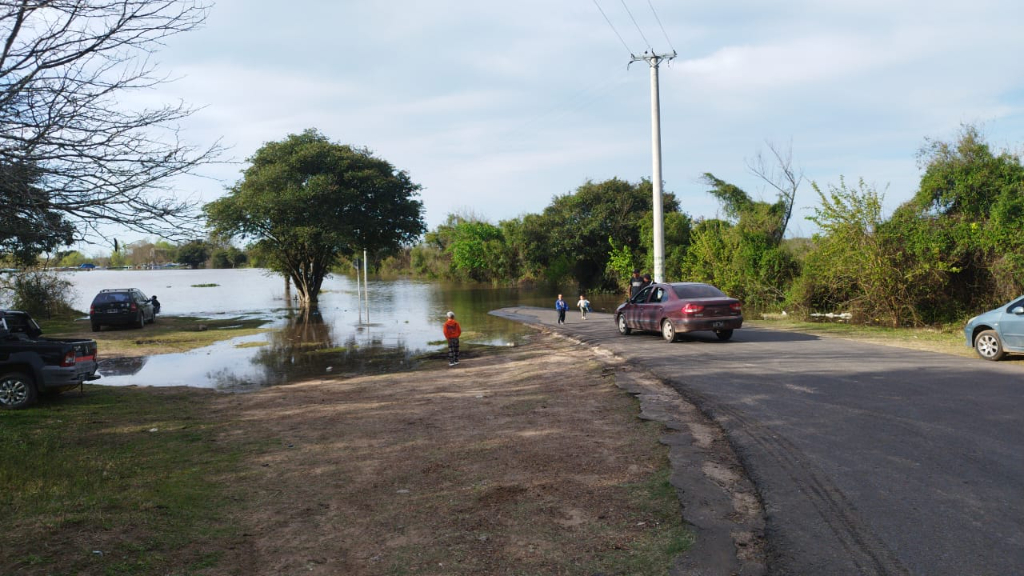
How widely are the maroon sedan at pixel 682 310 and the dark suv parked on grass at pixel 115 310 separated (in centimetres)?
2228

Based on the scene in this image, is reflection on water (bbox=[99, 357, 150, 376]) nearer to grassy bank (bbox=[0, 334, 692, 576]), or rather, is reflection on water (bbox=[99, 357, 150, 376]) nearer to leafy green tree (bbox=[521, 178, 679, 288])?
grassy bank (bbox=[0, 334, 692, 576])

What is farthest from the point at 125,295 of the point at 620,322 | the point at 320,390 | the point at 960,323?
the point at 960,323

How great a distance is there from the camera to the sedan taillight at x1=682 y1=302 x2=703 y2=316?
16.0m

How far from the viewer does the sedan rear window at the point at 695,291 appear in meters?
16.9

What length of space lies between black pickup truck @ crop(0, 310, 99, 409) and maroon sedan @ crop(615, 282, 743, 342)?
12.9 m

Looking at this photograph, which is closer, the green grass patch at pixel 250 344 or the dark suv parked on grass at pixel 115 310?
the green grass patch at pixel 250 344

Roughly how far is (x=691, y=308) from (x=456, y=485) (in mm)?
11135

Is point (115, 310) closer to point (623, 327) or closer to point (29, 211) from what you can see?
point (623, 327)

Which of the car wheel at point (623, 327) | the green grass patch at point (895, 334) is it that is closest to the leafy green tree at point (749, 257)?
the green grass patch at point (895, 334)

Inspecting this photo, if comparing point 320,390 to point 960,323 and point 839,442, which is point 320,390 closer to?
point 839,442

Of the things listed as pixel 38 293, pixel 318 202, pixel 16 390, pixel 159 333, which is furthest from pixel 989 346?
pixel 38 293

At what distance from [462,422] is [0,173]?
5915 mm

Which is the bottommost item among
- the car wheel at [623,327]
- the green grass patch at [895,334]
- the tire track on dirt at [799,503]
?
the tire track on dirt at [799,503]

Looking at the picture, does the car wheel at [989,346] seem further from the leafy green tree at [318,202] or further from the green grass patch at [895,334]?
the leafy green tree at [318,202]
